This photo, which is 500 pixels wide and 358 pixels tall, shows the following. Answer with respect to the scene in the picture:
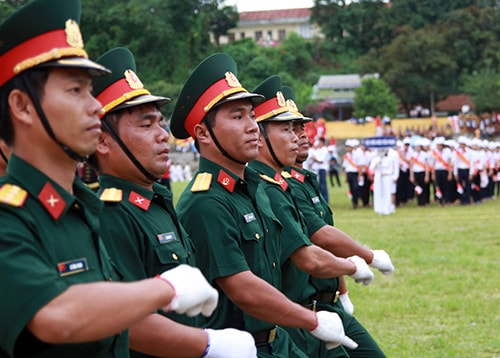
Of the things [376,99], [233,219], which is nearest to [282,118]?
[233,219]

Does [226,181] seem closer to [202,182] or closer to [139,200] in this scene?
[202,182]

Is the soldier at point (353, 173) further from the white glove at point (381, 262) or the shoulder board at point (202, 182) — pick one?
the shoulder board at point (202, 182)

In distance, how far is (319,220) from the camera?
5836 mm

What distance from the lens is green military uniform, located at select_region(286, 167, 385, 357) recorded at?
17.8ft

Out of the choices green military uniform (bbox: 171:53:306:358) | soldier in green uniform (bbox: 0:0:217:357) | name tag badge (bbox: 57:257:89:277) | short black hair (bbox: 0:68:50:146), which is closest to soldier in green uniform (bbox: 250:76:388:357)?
green military uniform (bbox: 171:53:306:358)

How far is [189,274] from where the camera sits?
274cm

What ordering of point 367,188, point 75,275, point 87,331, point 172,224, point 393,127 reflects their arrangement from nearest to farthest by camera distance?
point 87,331 → point 75,275 → point 172,224 → point 367,188 → point 393,127

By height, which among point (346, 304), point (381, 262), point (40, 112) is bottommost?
point (346, 304)

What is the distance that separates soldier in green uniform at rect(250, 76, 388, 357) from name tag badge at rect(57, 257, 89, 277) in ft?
7.32

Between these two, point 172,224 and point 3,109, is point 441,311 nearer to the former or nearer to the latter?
point 172,224

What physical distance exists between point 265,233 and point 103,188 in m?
1.04

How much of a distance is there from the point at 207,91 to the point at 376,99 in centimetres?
5556

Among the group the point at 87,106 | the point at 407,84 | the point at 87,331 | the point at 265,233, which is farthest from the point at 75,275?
the point at 407,84

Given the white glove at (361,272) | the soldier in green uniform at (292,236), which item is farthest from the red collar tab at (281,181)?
the white glove at (361,272)
